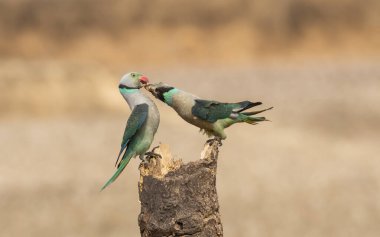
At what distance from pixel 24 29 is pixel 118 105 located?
36.2 meters

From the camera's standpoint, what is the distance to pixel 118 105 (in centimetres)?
3578

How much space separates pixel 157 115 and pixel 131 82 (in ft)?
1.16

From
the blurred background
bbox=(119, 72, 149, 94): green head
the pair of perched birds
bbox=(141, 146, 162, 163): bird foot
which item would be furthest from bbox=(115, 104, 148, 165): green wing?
the blurred background

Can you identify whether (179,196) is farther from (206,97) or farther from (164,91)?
(206,97)

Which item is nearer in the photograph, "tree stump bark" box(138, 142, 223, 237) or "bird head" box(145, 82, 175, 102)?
"bird head" box(145, 82, 175, 102)

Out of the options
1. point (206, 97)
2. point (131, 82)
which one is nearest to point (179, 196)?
point (131, 82)

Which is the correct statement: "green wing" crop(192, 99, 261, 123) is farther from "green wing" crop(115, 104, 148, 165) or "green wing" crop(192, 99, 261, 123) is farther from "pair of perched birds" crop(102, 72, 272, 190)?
"green wing" crop(115, 104, 148, 165)

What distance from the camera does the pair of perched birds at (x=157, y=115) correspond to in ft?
23.4

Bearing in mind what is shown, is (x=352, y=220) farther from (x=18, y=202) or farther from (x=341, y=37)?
(x=341, y=37)

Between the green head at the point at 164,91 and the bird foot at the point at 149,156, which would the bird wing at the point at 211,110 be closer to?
the green head at the point at 164,91

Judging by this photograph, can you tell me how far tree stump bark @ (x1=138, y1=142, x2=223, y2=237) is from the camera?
7.34 m

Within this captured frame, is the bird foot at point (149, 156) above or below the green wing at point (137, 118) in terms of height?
below

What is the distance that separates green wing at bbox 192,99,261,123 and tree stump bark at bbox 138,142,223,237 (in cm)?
36

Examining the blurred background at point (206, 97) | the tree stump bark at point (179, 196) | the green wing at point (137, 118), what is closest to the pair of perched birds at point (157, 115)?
the green wing at point (137, 118)
